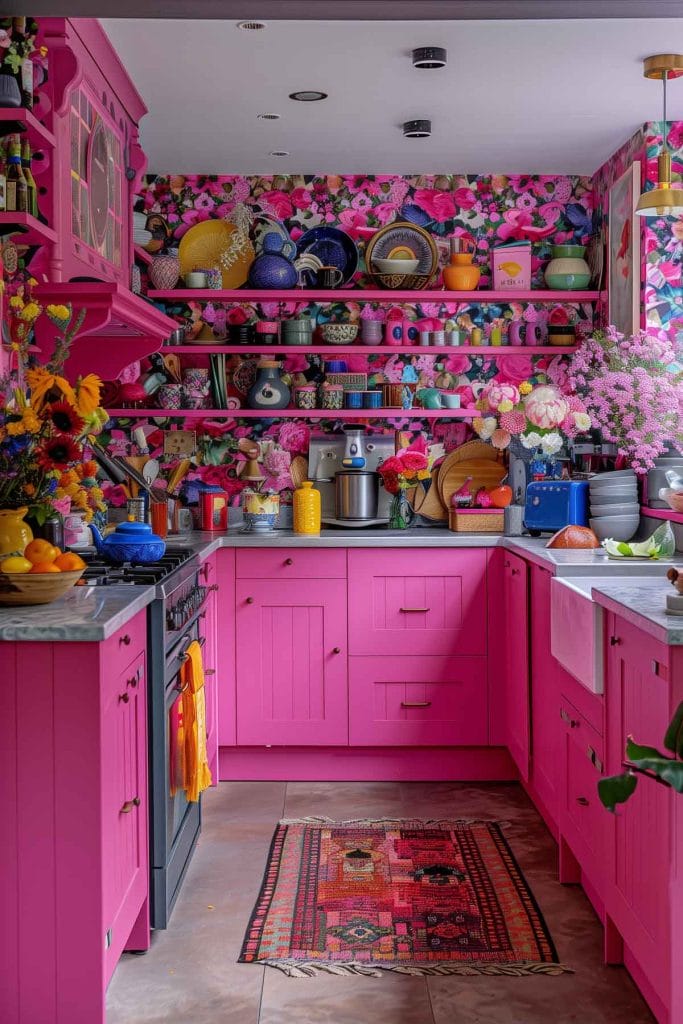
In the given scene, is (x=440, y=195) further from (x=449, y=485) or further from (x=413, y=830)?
(x=413, y=830)

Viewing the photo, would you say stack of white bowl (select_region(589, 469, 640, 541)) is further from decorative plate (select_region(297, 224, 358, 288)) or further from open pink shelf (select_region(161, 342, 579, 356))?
decorative plate (select_region(297, 224, 358, 288))

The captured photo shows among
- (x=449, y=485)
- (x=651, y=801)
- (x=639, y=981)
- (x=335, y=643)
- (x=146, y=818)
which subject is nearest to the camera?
(x=651, y=801)

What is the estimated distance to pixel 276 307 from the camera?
16.9 ft

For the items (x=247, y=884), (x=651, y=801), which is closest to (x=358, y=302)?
(x=247, y=884)

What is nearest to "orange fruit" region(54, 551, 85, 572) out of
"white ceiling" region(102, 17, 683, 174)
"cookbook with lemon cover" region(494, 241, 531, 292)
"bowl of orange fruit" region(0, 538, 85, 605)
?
"bowl of orange fruit" region(0, 538, 85, 605)

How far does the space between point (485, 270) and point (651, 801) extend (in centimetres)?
335

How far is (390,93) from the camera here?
396 centimetres

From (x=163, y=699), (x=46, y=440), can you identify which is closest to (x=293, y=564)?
(x=163, y=699)

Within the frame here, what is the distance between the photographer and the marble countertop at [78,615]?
226 cm

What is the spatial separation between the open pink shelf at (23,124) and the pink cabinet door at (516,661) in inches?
84.3

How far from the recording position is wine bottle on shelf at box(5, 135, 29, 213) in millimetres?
2898

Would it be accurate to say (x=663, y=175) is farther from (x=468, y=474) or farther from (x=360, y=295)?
(x=468, y=474)

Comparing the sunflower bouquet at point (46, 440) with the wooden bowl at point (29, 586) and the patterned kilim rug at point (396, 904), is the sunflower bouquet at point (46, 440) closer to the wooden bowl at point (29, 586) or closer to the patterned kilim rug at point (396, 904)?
the wooden bowl at point (29, 586)

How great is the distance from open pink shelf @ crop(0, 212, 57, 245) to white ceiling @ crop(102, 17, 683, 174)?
0.73m
